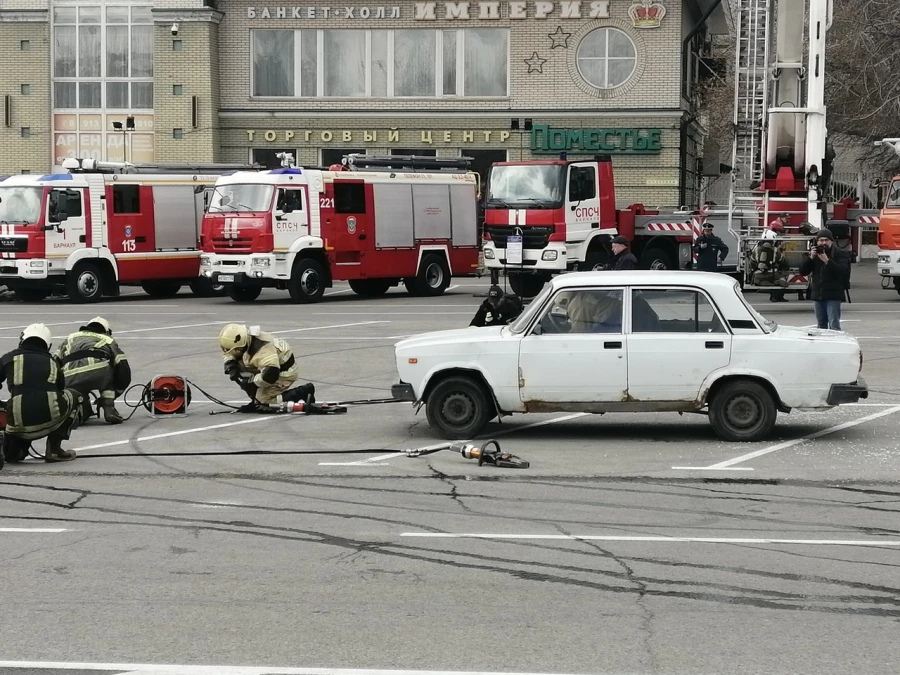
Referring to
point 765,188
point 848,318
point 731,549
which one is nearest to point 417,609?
point 731,549

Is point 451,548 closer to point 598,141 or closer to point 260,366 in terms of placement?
point 260,366

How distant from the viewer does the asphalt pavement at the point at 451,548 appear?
6012 mm

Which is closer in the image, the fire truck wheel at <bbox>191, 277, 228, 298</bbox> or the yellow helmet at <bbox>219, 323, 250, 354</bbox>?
the yellow helmet at <bbox>219, 323, 250, 354</bbox>

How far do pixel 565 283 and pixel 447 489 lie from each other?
2.78 metres

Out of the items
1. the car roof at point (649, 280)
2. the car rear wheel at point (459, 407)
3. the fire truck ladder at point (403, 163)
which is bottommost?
the car rear wheel at point (459, 407)

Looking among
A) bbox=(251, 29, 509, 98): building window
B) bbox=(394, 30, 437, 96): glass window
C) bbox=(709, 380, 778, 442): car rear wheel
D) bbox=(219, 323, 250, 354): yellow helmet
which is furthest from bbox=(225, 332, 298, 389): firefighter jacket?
bbox=(394, 30, 437, 96): glass window

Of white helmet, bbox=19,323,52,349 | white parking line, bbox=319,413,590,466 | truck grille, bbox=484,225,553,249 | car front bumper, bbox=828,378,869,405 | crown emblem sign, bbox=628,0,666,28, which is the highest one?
crown emblem sign, bbox=628,0,666,28

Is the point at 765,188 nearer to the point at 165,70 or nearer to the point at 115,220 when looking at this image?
the point at 115,220

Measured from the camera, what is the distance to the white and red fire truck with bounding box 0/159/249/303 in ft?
94.2

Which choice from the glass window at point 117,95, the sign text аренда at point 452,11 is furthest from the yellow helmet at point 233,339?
the glass window at point 117,95

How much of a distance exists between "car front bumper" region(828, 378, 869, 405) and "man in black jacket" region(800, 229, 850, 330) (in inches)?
229

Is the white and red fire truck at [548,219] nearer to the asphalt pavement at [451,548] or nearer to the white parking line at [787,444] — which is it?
the asphalt pavement at [451,548]

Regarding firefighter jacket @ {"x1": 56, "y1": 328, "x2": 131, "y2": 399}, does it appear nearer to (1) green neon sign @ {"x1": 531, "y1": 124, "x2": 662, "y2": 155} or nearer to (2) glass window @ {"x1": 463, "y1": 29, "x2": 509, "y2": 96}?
(1) green neon sign @ {"x1": 531, "y1": 124, "x2": 662, "y2": 155}

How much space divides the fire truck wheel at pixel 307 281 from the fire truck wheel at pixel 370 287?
2293 mm
